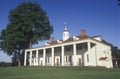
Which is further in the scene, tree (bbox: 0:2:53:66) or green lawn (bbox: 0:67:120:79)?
tree (bbox: 0:2:53:66)

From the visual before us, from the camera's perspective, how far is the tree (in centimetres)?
5316

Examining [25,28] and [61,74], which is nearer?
[61,74]

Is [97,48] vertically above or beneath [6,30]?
beneath

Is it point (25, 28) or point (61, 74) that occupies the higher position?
point (25, 28)

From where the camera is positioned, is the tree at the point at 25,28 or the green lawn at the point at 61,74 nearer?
the green lawn at the point at 61,74

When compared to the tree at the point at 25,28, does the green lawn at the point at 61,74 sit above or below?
below

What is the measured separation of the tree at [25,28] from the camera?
53.2 meters

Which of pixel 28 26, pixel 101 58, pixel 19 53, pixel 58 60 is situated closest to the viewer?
pixel 101 58

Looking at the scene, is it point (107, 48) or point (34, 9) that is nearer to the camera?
point (107, 48)

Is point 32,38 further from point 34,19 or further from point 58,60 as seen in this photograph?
point 58,60

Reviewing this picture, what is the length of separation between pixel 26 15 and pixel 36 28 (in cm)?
458

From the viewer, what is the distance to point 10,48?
188 feet

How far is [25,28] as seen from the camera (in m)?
52.6

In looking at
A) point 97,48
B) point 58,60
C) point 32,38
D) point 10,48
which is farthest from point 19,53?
point 97,48
